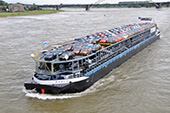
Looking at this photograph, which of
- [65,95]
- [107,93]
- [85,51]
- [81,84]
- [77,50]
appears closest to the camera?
[65,95]

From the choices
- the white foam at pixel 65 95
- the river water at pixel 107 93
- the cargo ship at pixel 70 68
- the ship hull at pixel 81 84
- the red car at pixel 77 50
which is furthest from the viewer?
the red car at pixel 77 50

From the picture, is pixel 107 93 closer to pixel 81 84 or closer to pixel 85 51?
pixel 81 84

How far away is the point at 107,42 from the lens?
26.0 metres

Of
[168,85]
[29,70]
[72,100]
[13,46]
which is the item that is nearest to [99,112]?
[72,100]

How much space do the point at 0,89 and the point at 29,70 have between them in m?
5.46

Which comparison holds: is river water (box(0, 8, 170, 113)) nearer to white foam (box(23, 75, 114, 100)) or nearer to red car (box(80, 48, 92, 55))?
white foam (box(23, 75, 114, 100))

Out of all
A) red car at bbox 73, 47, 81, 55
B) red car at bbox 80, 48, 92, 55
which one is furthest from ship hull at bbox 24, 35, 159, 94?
red car at bbox 73, 47, 81, 55

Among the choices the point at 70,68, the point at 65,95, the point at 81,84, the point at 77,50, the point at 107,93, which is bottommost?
the point at 107,93

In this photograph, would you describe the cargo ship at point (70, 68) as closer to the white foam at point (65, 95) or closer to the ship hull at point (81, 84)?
the ship hull at point (81, 84)

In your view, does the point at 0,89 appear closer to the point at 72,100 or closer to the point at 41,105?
the point at 41,105

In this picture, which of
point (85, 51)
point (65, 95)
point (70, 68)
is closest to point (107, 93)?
point (65, 95)

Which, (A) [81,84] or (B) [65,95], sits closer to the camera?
(B) [65,95]

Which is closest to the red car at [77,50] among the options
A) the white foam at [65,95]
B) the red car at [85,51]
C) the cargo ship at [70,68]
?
the cargo ship at [70,68]

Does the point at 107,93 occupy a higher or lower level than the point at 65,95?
lower
